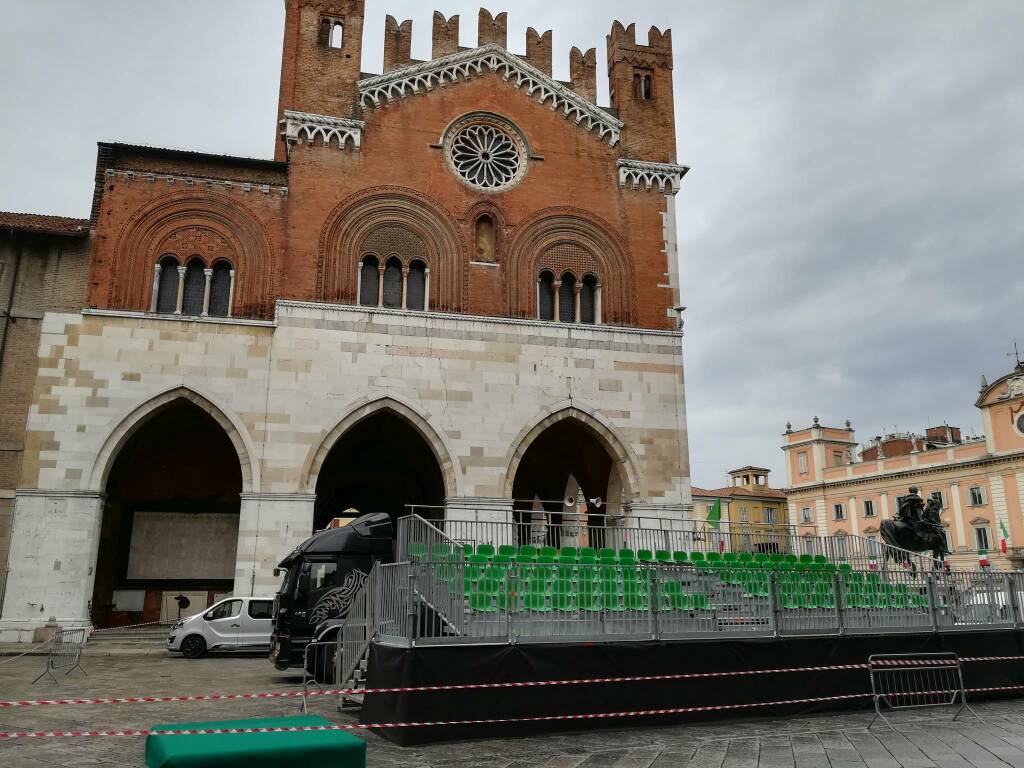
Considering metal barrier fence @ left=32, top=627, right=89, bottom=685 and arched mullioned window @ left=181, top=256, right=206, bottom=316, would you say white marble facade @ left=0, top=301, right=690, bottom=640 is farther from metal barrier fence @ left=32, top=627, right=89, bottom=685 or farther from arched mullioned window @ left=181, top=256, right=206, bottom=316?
metal barrier fence @ left=32, top=627, right=89, bottom=685

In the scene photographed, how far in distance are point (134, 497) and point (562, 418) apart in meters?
12.0

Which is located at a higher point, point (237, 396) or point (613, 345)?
point (613, 345)

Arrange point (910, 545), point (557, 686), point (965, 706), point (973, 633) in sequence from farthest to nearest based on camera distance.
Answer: point (910, 545)
point (973, 633)
point (965, 706)
point (557, 686)

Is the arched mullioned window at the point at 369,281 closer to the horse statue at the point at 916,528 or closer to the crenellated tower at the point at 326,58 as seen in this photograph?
the crenellated tower at the point at 326,58

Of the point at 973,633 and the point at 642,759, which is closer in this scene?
the point at 642,759

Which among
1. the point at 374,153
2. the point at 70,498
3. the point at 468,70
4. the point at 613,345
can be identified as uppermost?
the point at 468,70

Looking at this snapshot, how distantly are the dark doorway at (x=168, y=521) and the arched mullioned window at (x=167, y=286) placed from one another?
259 cm

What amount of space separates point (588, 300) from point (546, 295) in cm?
116

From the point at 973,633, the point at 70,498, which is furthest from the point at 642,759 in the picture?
the point at 70,498

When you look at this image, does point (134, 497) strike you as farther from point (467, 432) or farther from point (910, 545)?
point (910, 545)

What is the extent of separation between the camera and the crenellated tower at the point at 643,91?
2353 cm

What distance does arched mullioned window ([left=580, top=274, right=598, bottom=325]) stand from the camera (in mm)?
22094

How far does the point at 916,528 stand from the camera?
15.5 metres

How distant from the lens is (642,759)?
760 cm
